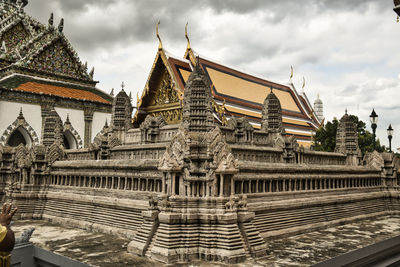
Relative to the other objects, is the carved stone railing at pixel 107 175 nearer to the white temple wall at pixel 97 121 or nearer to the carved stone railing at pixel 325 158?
the carved stone railing at pixel 325 158

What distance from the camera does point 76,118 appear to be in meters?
28.6

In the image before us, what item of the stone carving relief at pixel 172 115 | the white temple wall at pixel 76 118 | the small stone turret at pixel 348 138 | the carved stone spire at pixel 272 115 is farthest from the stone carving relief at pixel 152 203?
the white temple wall at pixel 76 118

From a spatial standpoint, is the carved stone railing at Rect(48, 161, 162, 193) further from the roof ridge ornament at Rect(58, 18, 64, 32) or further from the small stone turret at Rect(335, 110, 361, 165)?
the roof ridge ornament at Rect(58, 18, 64, 32)

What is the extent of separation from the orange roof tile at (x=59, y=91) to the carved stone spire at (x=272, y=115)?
1570 cm

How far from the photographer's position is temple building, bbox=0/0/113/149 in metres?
25.6

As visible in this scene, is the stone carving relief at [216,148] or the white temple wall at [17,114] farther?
the white temple wall at [17,114]

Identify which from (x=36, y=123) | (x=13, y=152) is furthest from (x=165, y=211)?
(x=36, y=123)

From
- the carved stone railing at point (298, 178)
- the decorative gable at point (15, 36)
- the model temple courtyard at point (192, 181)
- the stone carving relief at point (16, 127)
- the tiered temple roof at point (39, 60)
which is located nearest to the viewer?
the model temple courtyard at point (192, 181)

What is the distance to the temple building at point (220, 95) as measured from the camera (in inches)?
797

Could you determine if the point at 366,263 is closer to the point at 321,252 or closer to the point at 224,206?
the point at 321,252

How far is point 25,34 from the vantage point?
3145 cm

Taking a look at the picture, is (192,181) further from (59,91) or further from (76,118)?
(59,91)

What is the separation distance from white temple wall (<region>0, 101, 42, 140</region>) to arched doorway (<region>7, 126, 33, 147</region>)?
63cm

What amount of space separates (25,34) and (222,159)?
2841 centimetres
